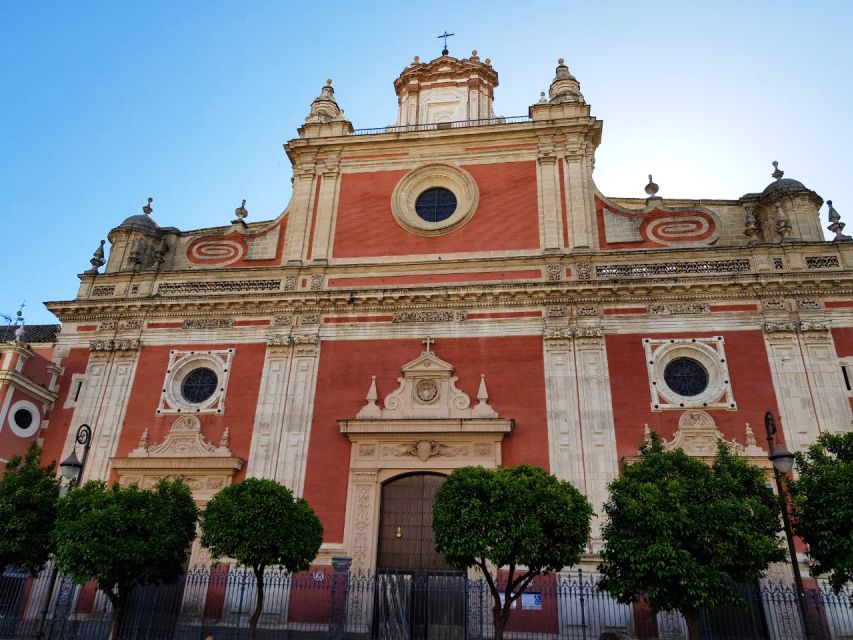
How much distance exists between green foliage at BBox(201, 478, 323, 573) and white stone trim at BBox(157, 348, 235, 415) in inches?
213

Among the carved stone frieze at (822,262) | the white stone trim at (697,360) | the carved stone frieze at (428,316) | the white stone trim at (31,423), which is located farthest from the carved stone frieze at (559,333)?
the white stone trim at (31,423)

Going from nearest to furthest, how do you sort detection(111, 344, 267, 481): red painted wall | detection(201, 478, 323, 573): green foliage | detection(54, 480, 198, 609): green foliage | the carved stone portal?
detection(54, 480, 198, 609): green foliage → detection(201, 478, 323, 573): green foliage → the carved stone portal → detection(111, 344, 267, 481): red painted wall

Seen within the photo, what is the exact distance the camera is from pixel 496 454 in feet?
57.6

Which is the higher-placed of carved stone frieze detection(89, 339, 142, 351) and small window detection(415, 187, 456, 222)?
small window detection(415, 187, 456, 222)

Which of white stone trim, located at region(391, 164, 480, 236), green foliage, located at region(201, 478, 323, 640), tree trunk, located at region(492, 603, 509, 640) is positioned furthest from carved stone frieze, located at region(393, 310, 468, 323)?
tree trunk, located at region(492, 603, 509, 640)

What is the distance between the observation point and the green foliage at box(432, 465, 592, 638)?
40.7 feet

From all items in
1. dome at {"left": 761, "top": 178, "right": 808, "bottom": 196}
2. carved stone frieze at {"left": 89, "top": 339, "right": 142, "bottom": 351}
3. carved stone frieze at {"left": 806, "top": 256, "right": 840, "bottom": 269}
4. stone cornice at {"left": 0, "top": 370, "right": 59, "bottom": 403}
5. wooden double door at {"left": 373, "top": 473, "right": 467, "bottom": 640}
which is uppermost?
dome at {"left": 761, "top": 178, "right": 808, "bottom": 196}

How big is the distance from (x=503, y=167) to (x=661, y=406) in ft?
29.7

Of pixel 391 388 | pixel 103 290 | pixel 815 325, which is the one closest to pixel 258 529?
pixel 391 388

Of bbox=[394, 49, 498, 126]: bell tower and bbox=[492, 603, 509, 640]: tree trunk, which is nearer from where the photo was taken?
bbox=[492, 603, 509, 640]: tree trunk

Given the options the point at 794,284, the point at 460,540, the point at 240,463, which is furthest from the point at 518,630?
the point at 794,284

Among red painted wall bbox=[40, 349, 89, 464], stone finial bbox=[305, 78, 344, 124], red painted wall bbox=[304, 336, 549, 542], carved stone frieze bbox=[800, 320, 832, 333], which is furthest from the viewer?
stone finial bbox=[305, 78, 344, 124]

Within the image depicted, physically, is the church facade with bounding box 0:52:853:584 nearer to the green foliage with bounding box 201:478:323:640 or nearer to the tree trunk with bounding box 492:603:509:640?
the green foliage with bounding box 201:478:323:640

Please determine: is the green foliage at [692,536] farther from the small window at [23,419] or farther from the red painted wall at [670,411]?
the small window at [23,419]
